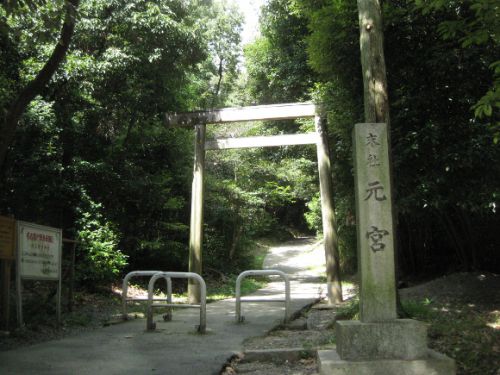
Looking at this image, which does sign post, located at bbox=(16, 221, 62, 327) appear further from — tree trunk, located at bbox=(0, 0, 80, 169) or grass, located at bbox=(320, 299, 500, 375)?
grass, located at bbox=(320, 299, 500, 375)

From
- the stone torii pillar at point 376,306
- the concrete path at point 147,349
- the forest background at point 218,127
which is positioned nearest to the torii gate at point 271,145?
the forest background at point 218,127

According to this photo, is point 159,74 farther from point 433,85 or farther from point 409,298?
point 409,298

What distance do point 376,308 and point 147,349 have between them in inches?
A: 110

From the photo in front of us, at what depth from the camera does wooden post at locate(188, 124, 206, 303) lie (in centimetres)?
996

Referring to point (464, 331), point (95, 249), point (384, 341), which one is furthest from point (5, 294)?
point (464, 331)

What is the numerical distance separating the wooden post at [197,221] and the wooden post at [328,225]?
2.73 meters

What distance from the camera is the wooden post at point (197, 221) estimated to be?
32.7ft

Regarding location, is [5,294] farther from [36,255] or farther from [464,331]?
[464,331]

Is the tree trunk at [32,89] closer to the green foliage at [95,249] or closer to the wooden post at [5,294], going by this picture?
the wooden post at [5,294]

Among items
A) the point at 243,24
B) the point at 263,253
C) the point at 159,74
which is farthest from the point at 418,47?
the point at 263,253

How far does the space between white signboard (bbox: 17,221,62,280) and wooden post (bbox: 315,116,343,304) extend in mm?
5496

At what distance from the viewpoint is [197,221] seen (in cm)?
1026

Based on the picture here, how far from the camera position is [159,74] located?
1157cm

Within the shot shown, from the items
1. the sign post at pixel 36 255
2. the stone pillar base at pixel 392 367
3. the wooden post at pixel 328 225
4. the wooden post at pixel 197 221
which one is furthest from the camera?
the wooden post at pixel 197 221
